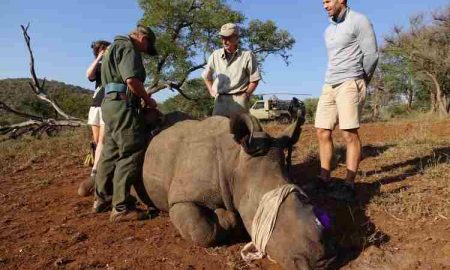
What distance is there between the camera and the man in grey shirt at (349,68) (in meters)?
4.53

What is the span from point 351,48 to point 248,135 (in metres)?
1.76

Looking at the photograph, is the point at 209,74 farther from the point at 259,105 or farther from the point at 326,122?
the point at 259,105

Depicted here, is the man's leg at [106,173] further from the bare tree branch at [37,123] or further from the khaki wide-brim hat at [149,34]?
the bare tree branch at [37,123]

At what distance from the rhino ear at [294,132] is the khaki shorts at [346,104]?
935 mm

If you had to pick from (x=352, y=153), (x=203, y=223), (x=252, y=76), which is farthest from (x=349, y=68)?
(x=203, y=223)

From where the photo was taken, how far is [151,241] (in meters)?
3.99

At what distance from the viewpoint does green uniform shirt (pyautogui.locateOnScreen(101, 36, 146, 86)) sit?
4.51m

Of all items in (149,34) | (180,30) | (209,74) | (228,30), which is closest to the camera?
(149,34)

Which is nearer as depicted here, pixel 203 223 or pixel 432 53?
pixel 203 223

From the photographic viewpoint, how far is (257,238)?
10.7 feet

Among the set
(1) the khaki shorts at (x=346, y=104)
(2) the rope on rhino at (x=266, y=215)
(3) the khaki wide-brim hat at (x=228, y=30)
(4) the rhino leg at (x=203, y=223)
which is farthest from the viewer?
(3) the khaki wide-brim hat at (x=228, y=30)

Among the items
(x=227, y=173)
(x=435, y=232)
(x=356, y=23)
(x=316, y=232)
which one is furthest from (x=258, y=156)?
(x=356, y=23)

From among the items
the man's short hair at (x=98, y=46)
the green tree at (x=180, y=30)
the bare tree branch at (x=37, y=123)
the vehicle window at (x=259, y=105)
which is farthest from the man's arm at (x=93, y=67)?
the vehicle window at (x=259, y=105)

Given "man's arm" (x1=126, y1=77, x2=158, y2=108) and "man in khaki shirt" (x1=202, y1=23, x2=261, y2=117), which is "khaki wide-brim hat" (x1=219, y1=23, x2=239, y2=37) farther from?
"man's arm" (x1=126, y1=77, x2=158, y2=108)
